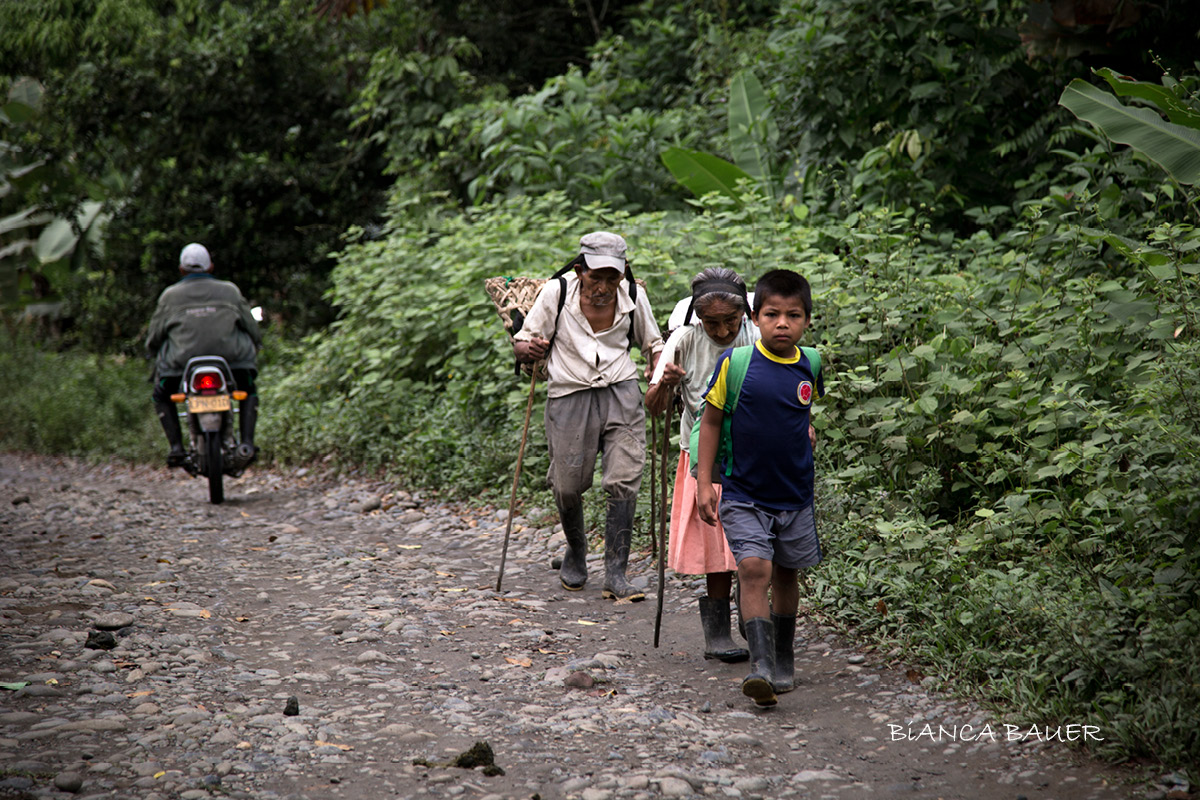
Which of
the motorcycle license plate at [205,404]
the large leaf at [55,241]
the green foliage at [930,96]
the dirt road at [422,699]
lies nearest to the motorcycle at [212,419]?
the motorcycle license plate at [205,404]

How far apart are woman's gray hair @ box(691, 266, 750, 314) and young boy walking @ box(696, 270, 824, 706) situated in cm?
47

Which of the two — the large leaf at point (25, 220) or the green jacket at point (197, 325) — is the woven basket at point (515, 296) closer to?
the green jacket at point (197, 325)

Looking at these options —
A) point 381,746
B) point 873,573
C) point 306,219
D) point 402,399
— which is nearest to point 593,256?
point 873,573

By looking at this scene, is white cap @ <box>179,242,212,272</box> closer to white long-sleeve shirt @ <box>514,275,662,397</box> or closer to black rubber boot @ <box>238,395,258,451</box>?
black rubber boot @ <box>238,395,258,451</box>

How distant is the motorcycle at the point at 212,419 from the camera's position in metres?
9.06

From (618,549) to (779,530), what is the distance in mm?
1763

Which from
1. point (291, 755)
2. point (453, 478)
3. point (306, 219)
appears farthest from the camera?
point (306, 219)

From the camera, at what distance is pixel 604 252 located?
5.50 metres

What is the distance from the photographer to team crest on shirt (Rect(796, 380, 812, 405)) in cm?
421

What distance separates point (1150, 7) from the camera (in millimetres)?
7848

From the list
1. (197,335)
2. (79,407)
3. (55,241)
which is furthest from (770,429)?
(55,241)

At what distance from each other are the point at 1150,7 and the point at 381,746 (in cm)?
788

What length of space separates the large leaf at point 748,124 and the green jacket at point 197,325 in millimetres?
5227

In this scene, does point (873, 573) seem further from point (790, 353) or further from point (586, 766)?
point (586, 766)
